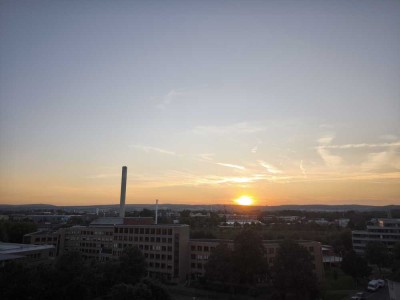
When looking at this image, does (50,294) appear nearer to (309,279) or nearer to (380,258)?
(309,279)

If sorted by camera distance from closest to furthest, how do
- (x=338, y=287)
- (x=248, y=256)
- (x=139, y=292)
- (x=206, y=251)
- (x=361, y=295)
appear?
(x=139, y=292) → (x=361, y=295) → (x=248, y=256) → (x=338, y=287) → (x=206, y=251)

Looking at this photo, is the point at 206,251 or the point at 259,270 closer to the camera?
the point at 259,270

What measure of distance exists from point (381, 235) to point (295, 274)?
45.1 m

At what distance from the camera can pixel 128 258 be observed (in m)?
37.5

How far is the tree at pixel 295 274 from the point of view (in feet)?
96.6

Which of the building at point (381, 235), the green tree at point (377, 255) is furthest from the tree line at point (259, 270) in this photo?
the building at point (381, 235)

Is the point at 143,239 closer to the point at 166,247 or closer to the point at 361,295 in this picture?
the point at 166,247

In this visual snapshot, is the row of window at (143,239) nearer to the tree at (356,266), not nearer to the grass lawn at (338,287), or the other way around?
the grass lawn at (338,287)

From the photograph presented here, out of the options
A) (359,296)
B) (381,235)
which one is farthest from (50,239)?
(381,235)

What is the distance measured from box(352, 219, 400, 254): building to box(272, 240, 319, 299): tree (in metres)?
39.5

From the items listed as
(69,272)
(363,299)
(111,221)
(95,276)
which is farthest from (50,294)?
(111,221)

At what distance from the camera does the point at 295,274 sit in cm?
2955

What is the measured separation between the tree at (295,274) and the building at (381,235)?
3950 cm

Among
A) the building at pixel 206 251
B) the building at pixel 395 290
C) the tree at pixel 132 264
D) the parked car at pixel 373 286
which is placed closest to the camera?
the building at pixel 395 290
